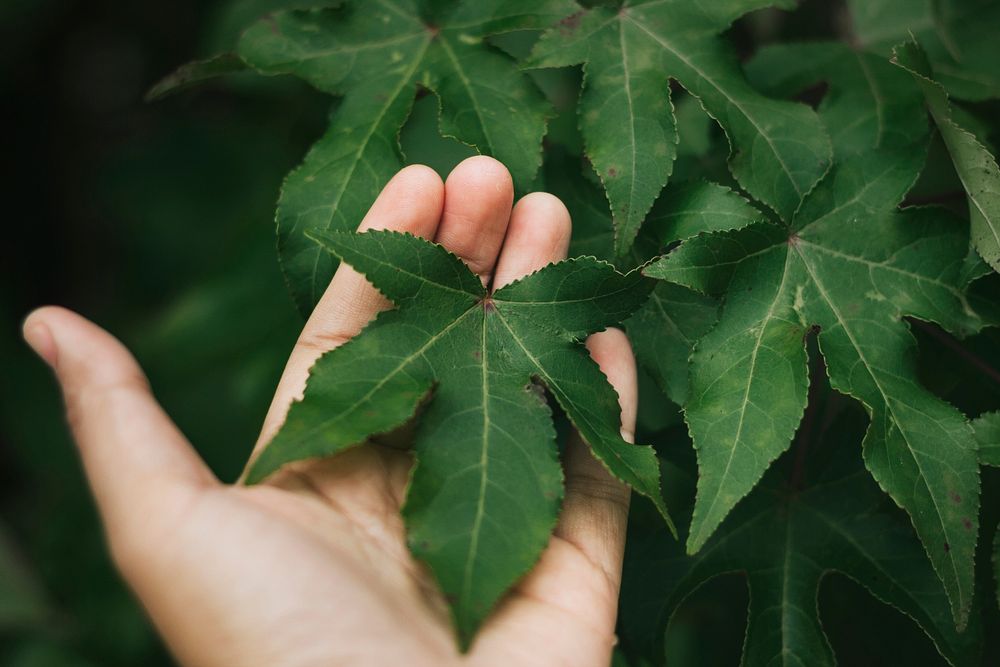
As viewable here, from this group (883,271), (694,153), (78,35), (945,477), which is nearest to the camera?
(945,477)

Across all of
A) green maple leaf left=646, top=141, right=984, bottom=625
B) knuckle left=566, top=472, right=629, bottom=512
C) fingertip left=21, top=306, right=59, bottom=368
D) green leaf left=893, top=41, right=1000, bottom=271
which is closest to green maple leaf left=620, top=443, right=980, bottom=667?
knuckle left=566, top=472, right=629, bottom=512

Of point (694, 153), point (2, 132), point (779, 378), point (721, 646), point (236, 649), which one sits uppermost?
point (694, 153)

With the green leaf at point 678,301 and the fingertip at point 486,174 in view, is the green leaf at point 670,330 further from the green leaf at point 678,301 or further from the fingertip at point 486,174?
the fingertip at point 486,174

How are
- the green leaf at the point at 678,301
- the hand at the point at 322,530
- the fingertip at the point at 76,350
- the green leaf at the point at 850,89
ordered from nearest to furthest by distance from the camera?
the hand at the point at 322,530 → the fingertip at the point at 76,350 → the green leaf at the point at 678,301 → the green leaf at the point at 850,89

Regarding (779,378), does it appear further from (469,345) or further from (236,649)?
(236,649)

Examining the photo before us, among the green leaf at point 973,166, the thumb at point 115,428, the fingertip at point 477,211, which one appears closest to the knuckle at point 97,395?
the thumb at point 115,428

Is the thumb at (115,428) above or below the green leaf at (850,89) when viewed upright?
below

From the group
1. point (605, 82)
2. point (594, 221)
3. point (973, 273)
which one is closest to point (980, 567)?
point (973, 273)
